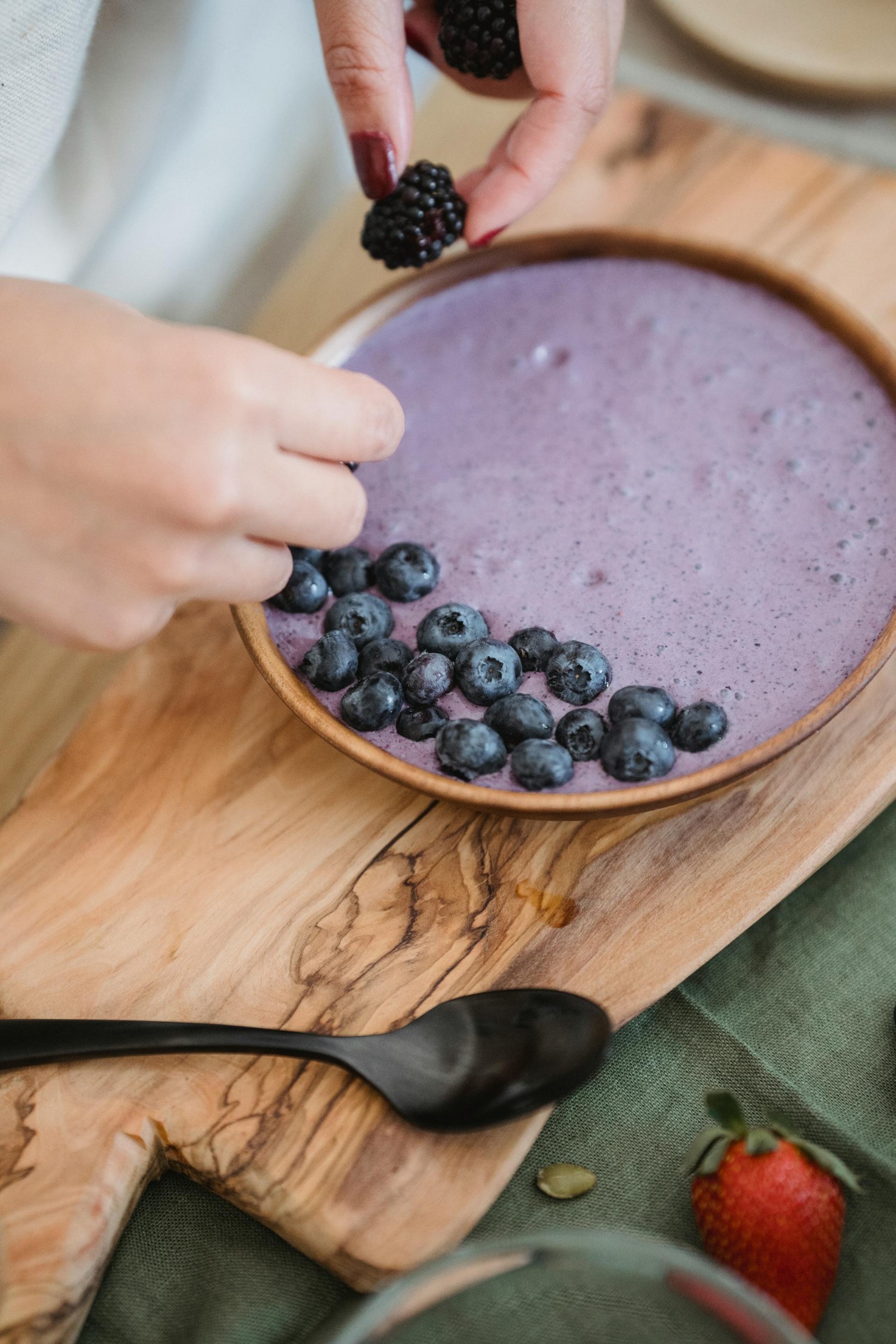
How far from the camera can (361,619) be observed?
91 cm

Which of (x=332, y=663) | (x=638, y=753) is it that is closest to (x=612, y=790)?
(x=638, y=753)

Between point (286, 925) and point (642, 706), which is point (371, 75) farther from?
point (286, 925)

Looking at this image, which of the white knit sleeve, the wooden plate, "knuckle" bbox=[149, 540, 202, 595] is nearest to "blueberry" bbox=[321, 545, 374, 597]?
"knuckle" bbox=[149, 540, 202, 595]

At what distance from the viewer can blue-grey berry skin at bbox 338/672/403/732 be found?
0.85 meters

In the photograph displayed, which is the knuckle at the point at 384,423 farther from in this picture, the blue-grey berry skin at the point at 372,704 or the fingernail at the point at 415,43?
the fingernail at the point at 415,43

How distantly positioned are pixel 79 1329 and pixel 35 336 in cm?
69

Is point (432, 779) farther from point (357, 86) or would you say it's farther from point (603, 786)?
point (357, 86)

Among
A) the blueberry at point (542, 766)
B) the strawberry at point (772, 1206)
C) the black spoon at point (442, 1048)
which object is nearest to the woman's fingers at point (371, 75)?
the blueberry at point (542, 766)

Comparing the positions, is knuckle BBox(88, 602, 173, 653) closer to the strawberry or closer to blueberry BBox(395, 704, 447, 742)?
blueberry BBox(395, 704, 447, 742)

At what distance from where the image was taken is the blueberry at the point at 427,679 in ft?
2.83

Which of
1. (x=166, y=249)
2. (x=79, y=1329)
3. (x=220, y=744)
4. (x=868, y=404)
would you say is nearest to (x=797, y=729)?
(x=868, y=404)

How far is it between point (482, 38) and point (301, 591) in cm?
56

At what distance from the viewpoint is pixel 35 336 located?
0.69 metres

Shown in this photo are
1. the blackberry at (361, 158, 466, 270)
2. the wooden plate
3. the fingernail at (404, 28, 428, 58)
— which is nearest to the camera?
the blackberry at (361, 158, 466, 270)
